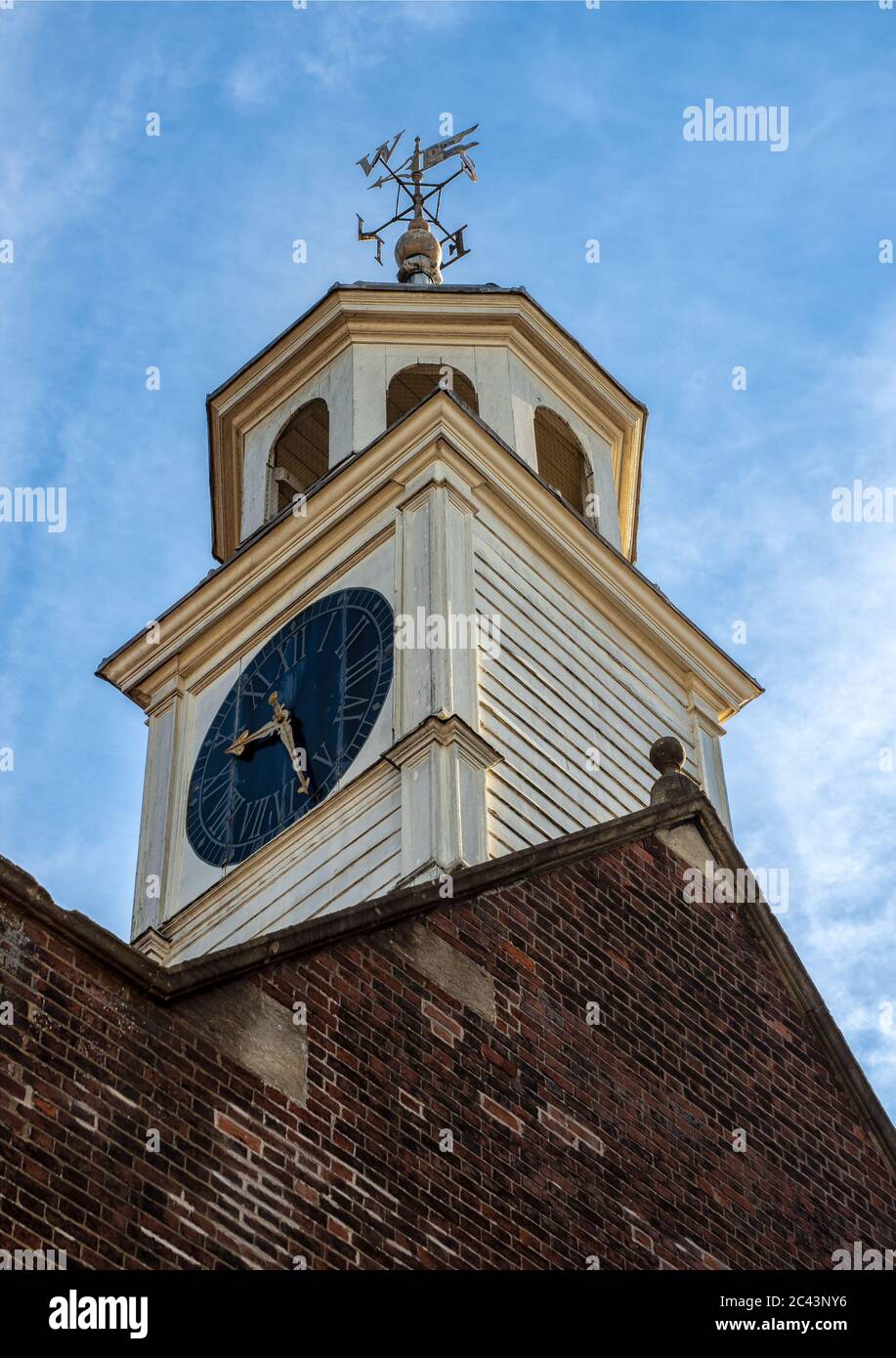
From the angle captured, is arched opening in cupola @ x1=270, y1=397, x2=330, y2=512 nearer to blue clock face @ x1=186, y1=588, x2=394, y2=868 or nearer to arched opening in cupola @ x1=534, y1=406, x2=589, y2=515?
arched opening in cupola @ x1=534, y1=406, x2=589, y2=515

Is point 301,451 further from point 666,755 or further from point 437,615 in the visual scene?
point 666,755

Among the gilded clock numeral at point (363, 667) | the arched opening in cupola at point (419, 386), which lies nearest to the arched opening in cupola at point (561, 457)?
the arched opening in cupola at point (419, 386)

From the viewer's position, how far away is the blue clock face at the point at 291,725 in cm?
2225

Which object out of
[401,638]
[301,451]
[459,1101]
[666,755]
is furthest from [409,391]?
[459,1101]

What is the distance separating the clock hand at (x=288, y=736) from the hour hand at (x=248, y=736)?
0.26 feet

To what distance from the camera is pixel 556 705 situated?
2300 cm


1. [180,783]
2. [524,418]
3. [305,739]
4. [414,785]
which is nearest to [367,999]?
[414,785]

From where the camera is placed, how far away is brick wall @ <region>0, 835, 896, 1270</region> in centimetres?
903

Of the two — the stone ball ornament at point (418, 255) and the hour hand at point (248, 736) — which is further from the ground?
the stone ball ornament at point (418, 255)

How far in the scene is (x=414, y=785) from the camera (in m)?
20.8

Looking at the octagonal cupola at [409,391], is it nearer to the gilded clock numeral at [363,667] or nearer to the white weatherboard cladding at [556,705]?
the white weatherboard cladding at [556,705]

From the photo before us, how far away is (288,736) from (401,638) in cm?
145

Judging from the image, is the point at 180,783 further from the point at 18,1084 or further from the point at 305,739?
the point at 18,1084
